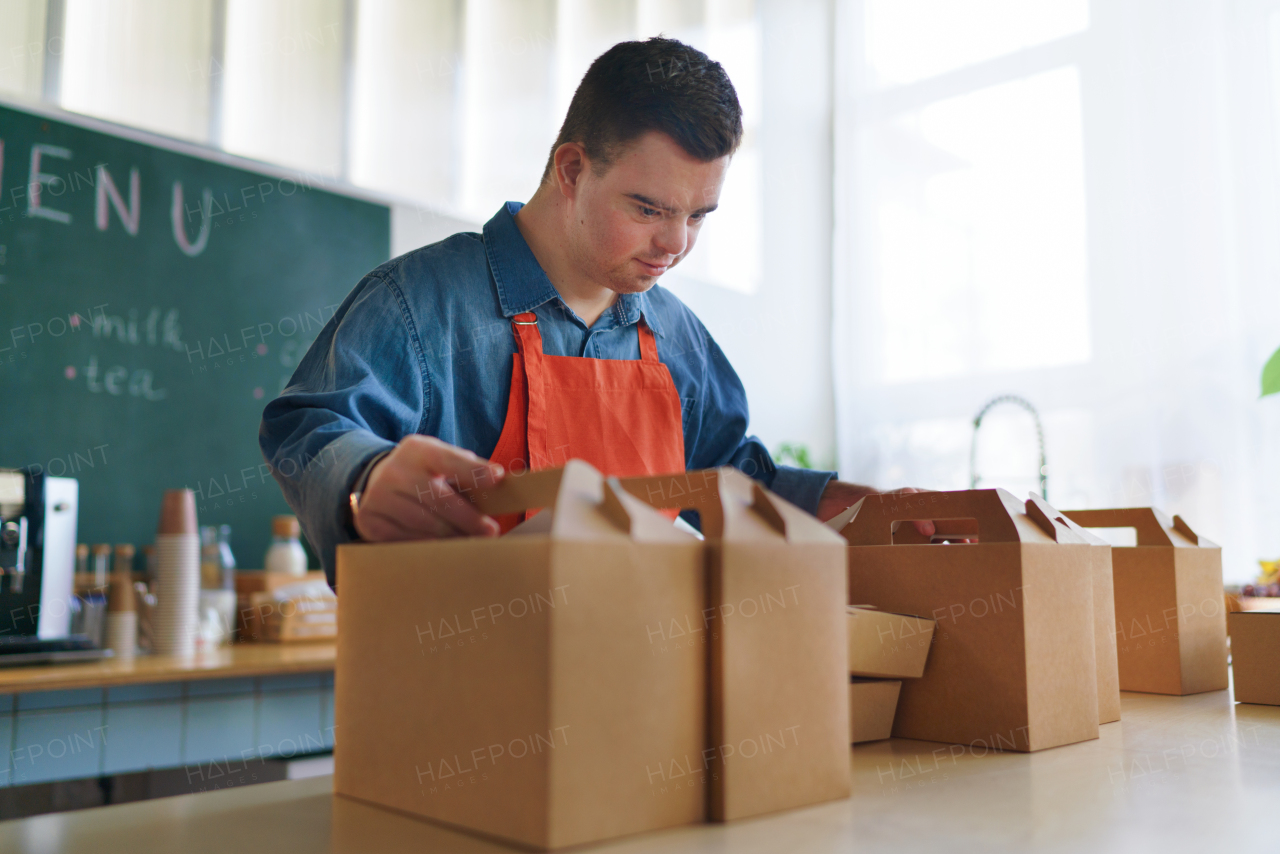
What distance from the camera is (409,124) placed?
120 inches

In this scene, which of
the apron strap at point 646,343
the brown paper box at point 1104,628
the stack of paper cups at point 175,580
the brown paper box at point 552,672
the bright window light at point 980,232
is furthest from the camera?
the bright window light at point 980,232

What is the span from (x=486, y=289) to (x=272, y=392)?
1856 millimetres

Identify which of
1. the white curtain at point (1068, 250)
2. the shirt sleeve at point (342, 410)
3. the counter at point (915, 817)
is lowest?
the counter at point (915, 817)

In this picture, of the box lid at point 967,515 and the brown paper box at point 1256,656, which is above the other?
the box lid at point 967,515

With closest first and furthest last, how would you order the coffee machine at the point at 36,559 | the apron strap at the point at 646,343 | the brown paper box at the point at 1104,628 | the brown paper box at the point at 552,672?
the brown paper box at the point at 552,672 < the brown paper box at the point at 1104,628 < the apron strap at the point at 646,343 < the coffee machine at the point at 36,559

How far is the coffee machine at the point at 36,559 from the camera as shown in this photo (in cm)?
192

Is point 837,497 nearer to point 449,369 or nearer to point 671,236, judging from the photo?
point 671,236

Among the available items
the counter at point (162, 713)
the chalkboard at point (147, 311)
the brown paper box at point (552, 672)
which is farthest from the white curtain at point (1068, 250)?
the brown paper box at point (552, 672)

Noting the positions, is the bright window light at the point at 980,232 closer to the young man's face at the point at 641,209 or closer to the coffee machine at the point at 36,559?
the young man's face at the point at 641,209

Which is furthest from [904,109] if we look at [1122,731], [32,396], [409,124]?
[1122,731]

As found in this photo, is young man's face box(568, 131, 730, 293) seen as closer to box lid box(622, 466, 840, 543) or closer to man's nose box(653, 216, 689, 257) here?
man's nose box(653, 216, 689, 257)

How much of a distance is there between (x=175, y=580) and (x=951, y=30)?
390 cm

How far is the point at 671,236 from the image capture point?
1.04 m

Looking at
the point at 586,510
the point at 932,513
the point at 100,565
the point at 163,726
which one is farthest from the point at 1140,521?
the point at 100,565
